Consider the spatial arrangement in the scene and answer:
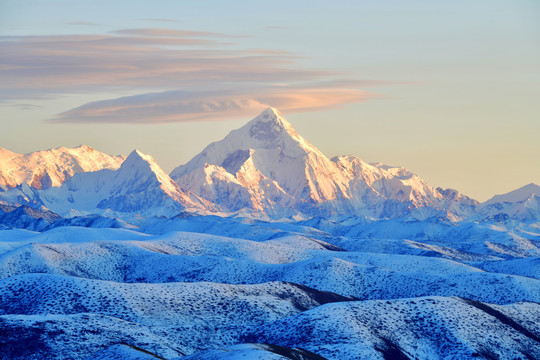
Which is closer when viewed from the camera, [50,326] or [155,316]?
[50,326]

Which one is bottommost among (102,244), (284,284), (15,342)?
(102,244)

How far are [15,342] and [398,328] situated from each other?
40.1m

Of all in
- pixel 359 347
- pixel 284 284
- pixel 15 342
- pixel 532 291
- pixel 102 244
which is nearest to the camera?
pixel 15 342

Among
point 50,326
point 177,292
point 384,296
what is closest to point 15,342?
point 50,326

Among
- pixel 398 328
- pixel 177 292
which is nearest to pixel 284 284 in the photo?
pixel 177 292

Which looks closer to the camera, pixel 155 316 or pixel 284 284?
pixel 155 316

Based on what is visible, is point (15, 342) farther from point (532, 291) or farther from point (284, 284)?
point (532, 291)

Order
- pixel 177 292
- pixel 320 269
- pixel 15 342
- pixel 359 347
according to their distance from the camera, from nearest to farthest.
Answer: pixel 15 342, pixel 359 347, pixel 177 292, pixel 320 269

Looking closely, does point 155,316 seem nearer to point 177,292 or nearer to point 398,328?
point 177,292

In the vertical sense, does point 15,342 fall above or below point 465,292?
above

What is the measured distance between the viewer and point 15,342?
79688 mm

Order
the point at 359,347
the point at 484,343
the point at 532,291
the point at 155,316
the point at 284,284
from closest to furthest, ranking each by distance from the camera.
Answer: the point at 359,347 < the point at 484,343 < the point at 155,316 < the point at 284,284 < the point at 532,291

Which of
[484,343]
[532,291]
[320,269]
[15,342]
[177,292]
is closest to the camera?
[15,342]

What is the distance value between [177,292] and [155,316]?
8.74 meters
